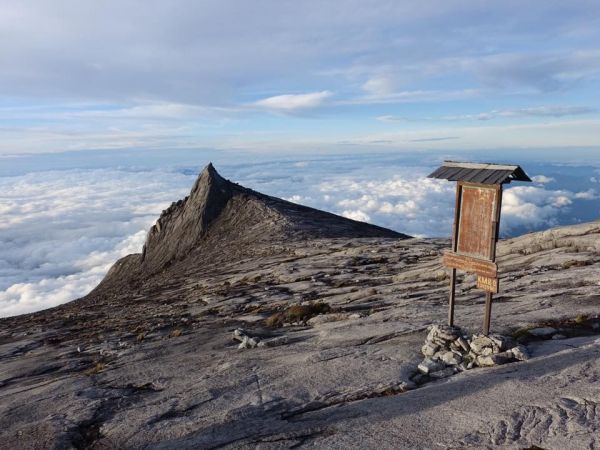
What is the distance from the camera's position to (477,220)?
1684 centimetres

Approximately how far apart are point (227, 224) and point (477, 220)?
58.0 m

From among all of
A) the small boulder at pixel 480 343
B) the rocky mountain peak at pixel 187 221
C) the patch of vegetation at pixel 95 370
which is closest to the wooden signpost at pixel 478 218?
the small boulder at pixel 480 343

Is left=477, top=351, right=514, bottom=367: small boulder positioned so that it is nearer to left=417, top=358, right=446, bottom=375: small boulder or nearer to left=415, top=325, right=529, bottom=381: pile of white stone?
left=415, top=325, right=529, bottom=381: pile of white stone

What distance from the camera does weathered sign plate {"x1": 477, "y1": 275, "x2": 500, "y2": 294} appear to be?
16156 millimetres

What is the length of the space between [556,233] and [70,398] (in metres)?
31.0

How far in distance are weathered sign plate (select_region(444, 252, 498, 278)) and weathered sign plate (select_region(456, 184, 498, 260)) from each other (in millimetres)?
184

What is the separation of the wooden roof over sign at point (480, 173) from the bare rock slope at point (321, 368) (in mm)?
5823

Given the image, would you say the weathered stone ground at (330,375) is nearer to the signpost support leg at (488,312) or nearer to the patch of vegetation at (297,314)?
the patch of vegetation at (297,314)

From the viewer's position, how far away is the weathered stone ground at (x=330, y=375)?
463 inches

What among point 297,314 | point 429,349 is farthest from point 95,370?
point 429,349

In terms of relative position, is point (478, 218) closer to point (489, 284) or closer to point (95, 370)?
point (489, 284)

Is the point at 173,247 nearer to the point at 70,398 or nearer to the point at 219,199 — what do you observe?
the point at 219,199

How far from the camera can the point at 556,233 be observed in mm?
32250

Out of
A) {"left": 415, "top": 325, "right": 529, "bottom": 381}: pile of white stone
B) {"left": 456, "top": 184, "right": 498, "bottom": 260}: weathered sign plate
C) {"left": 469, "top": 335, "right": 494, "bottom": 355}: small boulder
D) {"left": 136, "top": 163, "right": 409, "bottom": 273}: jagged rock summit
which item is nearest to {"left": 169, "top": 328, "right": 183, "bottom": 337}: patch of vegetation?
{"left": 415, "top": 325, "right": 529, "bottom": 381}: pile of white stone
